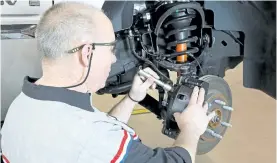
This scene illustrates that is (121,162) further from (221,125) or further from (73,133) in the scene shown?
(221,125)

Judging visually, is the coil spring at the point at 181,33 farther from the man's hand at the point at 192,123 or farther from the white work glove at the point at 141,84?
the man's hand at the point at 192,123

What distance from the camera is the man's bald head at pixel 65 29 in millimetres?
1190

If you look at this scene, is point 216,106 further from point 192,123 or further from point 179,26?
point 192,123

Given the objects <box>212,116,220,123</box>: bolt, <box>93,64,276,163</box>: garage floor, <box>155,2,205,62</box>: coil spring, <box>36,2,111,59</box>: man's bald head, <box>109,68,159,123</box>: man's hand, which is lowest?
<box>93,64,276,163</box>: garage floor

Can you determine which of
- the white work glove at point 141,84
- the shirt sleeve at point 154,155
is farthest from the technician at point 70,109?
the white work glove at point 141,84

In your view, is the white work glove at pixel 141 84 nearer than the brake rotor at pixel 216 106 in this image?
Yes

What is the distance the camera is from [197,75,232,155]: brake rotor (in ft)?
6.60

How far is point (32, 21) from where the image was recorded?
181 cm

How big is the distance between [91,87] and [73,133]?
0.20 metres

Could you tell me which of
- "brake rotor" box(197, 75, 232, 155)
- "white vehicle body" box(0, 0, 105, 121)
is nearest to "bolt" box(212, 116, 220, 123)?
"brake rotor" box(197, 75, 232, 155)

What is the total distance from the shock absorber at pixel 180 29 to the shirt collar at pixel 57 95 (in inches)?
27.8

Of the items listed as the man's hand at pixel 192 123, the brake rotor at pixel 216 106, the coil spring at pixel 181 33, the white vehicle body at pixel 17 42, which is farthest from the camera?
the brake rotor at pixel 216 106

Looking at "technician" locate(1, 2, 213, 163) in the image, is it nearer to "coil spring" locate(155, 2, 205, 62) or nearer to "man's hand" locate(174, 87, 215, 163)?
"man's hand" locate(174, 87, 215, 163)

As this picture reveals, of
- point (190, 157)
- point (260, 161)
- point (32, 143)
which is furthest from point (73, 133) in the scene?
point (260, 161)
